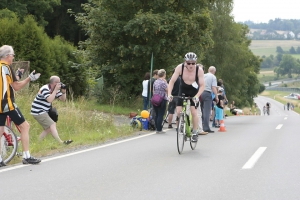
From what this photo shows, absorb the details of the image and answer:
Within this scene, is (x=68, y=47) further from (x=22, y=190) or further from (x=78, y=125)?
(x=22, y=190)

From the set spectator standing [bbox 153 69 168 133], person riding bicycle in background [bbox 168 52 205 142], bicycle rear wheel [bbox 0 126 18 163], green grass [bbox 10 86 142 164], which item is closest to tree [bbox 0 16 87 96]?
green grass [bbox 10 86 142 164]

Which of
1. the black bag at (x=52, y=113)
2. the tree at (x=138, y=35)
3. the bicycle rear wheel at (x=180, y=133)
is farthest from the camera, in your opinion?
the tree at (x=138, y=35)

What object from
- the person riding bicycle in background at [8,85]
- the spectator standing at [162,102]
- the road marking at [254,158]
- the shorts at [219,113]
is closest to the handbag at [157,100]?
the spectator standing at [162,102]

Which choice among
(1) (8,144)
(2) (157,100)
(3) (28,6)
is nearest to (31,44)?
(2) (157,100)

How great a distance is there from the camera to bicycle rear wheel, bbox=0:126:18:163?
30.1 feet

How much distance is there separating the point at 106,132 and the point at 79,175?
22.1 feet

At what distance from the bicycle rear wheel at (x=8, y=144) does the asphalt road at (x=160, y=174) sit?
324 mm

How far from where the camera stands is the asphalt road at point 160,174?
22.5ft

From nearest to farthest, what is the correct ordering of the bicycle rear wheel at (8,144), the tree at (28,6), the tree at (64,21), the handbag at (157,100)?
1. the bicycle rear wheel at (8,144)
2. the handbag at (157,100)
3. the tree at (28,6)
4. the tree at (64,21)

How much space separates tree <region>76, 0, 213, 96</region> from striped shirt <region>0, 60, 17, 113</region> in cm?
1576

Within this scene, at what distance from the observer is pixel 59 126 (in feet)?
50.2

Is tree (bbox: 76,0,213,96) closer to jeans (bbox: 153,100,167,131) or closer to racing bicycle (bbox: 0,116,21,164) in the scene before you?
jeans (bbox: 153,100,167,131)

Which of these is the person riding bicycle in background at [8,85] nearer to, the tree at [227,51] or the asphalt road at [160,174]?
the asphalt road at [160,174]

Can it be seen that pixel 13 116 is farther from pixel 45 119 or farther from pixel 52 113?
pixel 52 113
